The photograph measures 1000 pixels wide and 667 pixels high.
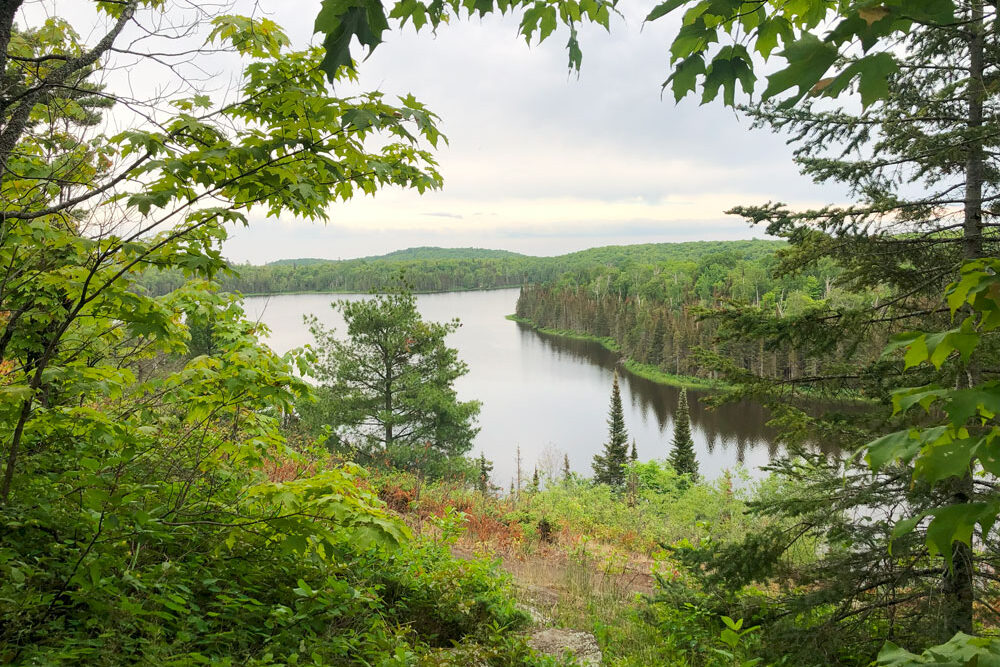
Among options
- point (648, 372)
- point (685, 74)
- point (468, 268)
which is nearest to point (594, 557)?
point (685, 74)

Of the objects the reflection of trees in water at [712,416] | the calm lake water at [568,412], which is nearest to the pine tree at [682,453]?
the calm lake water at [568,412]

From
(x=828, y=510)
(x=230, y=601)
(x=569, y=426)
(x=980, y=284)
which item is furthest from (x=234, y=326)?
(x=569, y=426)

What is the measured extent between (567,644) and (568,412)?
4132 centimetres

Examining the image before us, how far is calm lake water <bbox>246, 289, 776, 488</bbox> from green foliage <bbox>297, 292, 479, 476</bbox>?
10.2 feet

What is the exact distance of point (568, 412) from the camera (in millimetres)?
45000

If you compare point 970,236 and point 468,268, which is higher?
point 468,268

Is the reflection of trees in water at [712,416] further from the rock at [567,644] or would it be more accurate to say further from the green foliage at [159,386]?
the green foliage at [159,386]

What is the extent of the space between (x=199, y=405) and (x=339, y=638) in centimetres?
158

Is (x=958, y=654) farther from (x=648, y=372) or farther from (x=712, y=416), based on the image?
(x=648, y=372)

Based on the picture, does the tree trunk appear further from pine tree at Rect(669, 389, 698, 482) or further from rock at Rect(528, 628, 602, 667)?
pine tree at Rect(669, 389, 698, 482)

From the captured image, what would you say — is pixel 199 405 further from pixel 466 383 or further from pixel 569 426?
pixel 466 383

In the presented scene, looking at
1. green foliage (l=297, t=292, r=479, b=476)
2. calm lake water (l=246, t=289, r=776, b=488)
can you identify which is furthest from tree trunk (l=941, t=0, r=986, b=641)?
green foliage (l=297, t=292, r=479, b=476)

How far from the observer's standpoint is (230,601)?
105 inches

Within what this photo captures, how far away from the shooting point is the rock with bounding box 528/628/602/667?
4055 mm
